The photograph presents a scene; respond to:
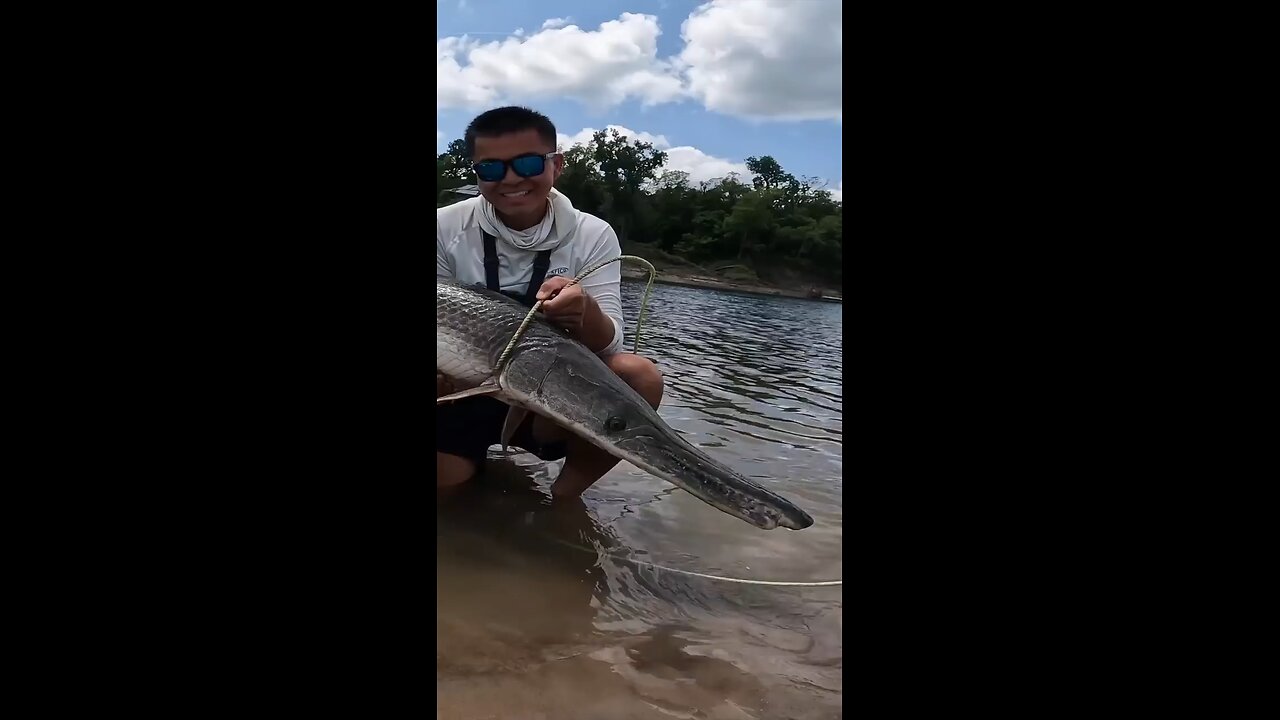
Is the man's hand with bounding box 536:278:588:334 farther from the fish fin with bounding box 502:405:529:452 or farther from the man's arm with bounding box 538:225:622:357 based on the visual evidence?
the fish fin with bounding box 502:405:529:452

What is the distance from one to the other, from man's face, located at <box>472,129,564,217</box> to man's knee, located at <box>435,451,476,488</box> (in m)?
1.01

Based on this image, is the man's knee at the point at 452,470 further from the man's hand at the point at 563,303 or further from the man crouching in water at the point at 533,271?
the man's hand at the point at 563,303

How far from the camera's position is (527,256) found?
2689 millimetres

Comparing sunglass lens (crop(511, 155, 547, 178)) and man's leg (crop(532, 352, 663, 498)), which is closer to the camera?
sunglass lens (crop(511, 155, 547, 178))

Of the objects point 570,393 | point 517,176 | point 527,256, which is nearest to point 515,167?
point 517,176

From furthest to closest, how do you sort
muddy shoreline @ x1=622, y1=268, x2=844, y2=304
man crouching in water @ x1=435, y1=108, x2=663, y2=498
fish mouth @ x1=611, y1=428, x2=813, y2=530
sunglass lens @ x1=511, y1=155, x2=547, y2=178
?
muddy shoreline @ x1=622, y1=268, x2=844, y2=304, man crouching in water @ x1=435, y1=108, x2=663, y2=498, sunglass lens @ x1=511, y1=155, x2=547, y2=178, fish mouth @ x1=611, y1=428, x2=813, y2=530

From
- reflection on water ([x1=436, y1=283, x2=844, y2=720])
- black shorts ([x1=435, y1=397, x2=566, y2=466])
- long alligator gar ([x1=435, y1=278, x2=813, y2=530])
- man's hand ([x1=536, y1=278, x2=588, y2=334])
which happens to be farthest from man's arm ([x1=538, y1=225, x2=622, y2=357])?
reflection on water ([x1=436, y1=283, x2=844, y2=720])

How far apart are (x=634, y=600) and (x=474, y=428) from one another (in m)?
1.14

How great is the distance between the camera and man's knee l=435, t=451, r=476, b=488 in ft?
8.57

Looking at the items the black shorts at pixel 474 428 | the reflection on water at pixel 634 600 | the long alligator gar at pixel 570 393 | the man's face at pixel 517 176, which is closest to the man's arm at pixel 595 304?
the long alligator gar at pixel 570 393

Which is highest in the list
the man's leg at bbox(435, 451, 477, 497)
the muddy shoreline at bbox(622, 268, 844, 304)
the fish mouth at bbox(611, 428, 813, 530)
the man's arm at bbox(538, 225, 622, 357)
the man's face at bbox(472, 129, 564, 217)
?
the muddy shoreline at bbox(622, 268, 844, 304)
